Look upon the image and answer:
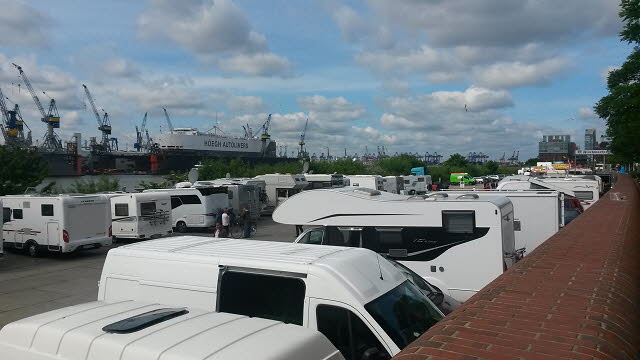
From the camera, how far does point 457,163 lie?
127250 mm

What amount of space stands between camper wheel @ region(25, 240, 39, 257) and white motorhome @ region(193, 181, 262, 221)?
35.6 feet

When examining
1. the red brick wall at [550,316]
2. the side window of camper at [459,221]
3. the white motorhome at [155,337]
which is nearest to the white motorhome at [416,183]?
the side window of camper at [459,221]

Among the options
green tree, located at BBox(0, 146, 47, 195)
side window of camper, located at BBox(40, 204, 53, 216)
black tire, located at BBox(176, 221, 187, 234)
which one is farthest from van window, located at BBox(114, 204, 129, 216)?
green tree, located at BBox(0, 146, 47, 195)

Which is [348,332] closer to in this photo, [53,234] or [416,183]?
[53,234]

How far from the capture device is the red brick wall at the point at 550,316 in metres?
3.12

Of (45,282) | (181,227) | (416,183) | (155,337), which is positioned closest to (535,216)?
(155,337)

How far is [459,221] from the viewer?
11.0 meters

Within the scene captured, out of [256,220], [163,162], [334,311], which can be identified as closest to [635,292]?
[334,311]

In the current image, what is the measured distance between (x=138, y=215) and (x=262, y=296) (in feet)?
63.2

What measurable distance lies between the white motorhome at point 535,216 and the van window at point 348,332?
10.3 m

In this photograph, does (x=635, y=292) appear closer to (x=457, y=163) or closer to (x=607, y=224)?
(x=607, y=224)

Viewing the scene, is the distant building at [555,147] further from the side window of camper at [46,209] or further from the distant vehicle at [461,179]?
the side window of camper at [46,209]

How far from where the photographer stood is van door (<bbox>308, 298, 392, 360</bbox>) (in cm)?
513

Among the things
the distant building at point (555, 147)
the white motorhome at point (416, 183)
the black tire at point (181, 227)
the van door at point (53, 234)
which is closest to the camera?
the van door at point (53, 234)
